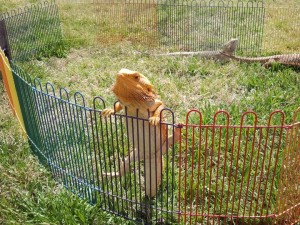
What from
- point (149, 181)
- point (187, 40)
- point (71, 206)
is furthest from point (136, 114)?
point (187, 40)

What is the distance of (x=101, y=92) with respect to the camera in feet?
26.4

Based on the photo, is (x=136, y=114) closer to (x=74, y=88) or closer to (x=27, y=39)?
(x=74, y=88)

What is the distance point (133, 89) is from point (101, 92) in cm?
397

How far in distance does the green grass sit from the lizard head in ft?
4.61

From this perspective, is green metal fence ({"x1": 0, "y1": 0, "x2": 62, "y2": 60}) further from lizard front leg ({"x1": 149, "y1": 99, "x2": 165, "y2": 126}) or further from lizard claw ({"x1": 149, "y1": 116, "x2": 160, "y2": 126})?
lizard claw ({"x1": 149, "y1": 116, "x2": 160, "y2": 126})

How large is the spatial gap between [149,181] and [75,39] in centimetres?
726

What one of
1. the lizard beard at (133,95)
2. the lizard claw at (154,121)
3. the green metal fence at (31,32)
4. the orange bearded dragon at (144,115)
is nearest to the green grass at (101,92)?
the green metal fence at (31,32)

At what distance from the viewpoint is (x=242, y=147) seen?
19.4 feet

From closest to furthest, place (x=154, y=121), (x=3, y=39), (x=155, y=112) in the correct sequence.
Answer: (x=154, y=121), (x=155, y=112), (x=3, y=39)

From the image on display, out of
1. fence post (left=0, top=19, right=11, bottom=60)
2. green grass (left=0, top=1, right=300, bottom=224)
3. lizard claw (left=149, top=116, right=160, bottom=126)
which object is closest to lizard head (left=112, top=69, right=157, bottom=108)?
lizard claw (left=149, top=116, right=160, bottom=126)

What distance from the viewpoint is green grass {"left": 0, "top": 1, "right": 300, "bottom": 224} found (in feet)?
15.6

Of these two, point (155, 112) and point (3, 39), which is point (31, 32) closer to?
point (3, 39)

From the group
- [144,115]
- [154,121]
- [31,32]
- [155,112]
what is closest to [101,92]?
[31,32]

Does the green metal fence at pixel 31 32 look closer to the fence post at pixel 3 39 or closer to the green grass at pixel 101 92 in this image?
the fence post at pixel 3 39
